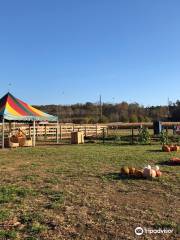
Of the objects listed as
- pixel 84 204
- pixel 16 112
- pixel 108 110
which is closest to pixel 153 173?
pixel 84 204

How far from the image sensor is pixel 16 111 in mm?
23062

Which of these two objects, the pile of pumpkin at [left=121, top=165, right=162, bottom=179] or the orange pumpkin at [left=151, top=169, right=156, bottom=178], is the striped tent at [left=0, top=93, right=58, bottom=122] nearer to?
the pile of pumpkin at [left=121, top=165, right=162, bottom=179]

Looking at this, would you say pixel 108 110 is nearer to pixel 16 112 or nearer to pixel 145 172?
pixel 16 112

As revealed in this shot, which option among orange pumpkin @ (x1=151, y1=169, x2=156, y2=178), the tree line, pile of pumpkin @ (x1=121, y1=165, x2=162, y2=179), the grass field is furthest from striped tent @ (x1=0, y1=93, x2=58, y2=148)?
the tree line

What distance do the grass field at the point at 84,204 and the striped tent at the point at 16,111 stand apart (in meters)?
11.2

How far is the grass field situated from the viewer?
5.55 m

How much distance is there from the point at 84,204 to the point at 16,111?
16.8 m

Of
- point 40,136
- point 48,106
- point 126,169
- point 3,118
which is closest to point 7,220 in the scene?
point 126,169

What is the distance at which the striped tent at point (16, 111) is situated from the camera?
869 inches

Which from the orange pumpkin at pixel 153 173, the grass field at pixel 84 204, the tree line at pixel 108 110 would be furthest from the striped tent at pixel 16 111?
the tree line at pixel 108 110

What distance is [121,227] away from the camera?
5.67 metres

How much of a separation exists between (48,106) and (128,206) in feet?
344

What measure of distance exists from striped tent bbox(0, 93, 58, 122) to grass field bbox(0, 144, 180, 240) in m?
11.2

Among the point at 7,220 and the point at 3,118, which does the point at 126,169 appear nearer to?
the point at 7,220
